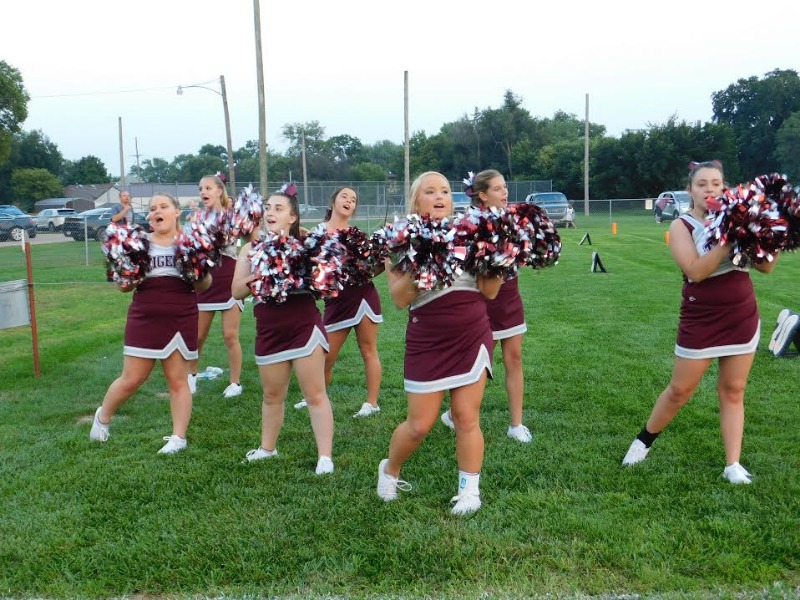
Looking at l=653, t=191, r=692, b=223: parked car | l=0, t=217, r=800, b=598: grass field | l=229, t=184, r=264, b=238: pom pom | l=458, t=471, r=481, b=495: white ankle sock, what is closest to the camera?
l=0, t=217, r=800, b=598: grass field

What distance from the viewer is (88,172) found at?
278 ft

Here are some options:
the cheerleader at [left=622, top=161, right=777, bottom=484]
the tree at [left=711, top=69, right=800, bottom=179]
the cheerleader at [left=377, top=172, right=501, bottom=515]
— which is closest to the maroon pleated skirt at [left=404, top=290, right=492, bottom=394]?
the cheerleader at [left=377, top=172, right=501, bottom=515]

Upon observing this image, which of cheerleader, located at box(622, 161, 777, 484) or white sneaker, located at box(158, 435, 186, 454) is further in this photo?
white sneaker, located at box(158, 435, 186, 454)

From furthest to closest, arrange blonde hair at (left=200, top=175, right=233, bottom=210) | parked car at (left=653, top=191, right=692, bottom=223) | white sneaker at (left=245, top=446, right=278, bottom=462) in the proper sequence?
parked car at (left=653, top=191, right=692, bottom=223), blonde hair at (left=200, top=175, right=233, bottom=210), white sneaker at (left=245, top=446, right=278, bottom=462)

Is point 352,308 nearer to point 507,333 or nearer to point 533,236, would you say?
point 507,333

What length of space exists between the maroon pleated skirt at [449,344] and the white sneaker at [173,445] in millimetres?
2038

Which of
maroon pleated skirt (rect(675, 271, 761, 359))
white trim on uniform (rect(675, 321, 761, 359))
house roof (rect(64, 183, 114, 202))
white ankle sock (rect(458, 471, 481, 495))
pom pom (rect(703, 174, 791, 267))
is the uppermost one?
house roof (rect(64, 183, 114, 202))

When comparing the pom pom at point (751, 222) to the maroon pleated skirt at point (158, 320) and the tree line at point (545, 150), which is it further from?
the tree line at point (545, 150)

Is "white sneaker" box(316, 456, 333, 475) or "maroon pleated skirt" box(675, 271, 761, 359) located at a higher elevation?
"maroon pleated skirt" box(675, 271, 761, 359)

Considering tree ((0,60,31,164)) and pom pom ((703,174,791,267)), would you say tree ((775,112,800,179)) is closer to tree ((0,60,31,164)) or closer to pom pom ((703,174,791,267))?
tree ((0,60,31,164))

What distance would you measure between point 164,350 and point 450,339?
215cm

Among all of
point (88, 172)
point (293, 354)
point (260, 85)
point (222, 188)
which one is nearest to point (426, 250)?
point (293, 354)

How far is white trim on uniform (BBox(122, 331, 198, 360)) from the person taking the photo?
483 cm

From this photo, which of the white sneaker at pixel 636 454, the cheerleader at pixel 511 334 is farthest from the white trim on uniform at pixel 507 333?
the white sneaker at pixel 636 454
